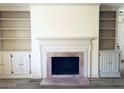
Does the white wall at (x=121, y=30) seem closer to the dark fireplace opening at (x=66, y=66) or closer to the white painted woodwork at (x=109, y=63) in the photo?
the white painted woodwork at (x=109, y=63)

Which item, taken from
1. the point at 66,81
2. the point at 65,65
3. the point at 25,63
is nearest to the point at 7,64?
the point at 25,63

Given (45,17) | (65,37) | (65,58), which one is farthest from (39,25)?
(65,58)

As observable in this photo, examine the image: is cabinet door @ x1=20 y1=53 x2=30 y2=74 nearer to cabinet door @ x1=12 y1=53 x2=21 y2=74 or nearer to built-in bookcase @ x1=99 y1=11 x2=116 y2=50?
cabinet door @ x1=12 y1=53 x2=21 y2=74

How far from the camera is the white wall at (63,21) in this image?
18.1 ft

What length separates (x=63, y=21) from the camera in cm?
555

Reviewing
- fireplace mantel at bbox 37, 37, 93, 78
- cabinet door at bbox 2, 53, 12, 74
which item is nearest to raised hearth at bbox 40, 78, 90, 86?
fireplace mantel at bbox 37, 37, 93, 78

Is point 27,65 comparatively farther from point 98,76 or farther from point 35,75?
point 98,76

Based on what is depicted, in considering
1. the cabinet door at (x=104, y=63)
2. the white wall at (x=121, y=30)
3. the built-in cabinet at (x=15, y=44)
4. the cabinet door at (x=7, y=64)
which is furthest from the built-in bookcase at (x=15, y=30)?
the white wall at (x=121, y=30)

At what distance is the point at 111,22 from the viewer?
20.4ft

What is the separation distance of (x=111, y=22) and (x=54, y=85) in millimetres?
2734

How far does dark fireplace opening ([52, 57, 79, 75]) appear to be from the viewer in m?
5.70

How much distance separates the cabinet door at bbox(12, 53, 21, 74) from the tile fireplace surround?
0.67 meters

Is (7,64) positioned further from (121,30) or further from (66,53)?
(121,30)

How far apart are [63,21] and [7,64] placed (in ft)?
6.48
